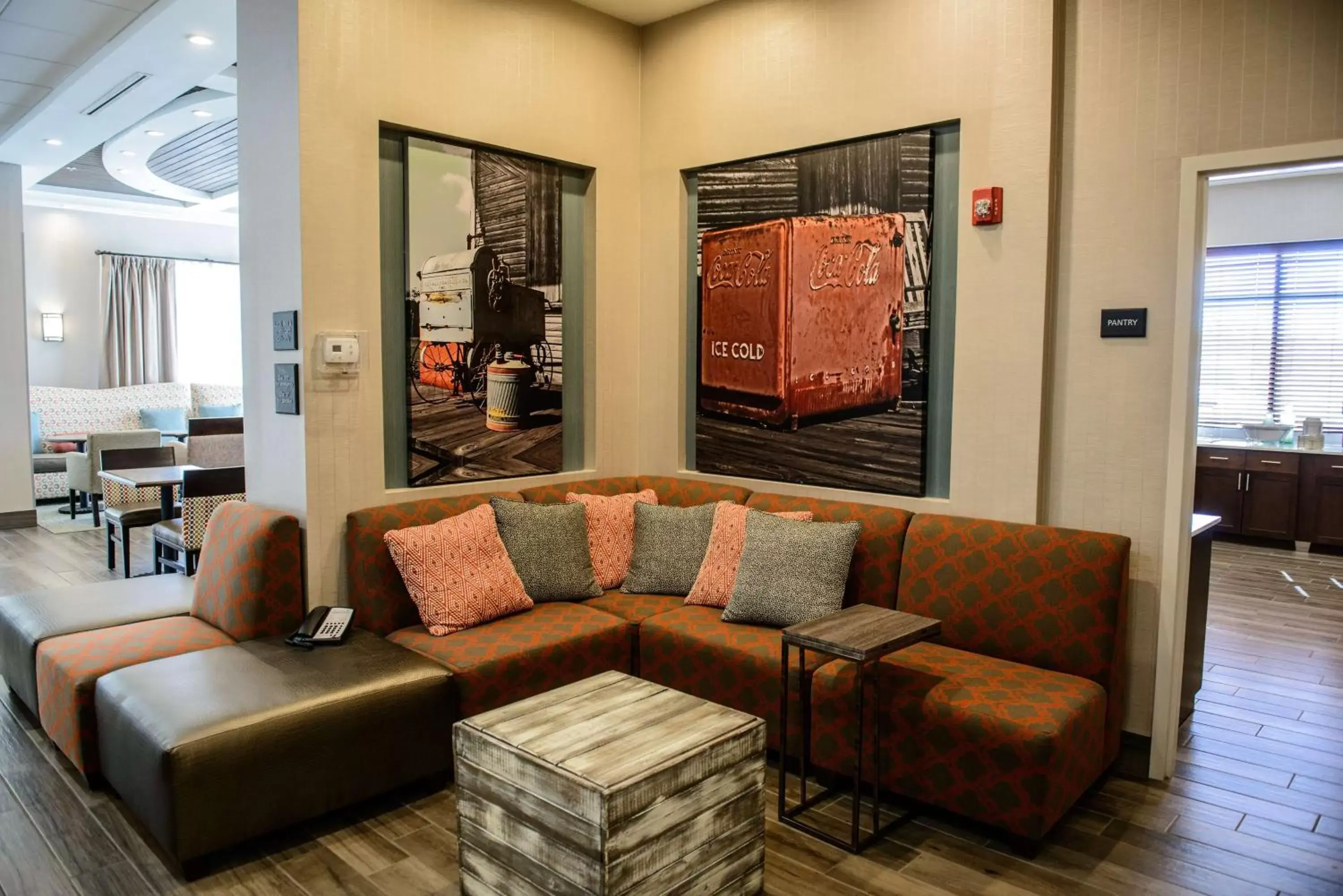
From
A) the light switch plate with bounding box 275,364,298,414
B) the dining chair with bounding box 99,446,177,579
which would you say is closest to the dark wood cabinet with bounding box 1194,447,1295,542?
the light switch plate with bounding box 275,364,298,414

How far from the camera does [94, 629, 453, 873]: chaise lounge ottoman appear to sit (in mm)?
2285

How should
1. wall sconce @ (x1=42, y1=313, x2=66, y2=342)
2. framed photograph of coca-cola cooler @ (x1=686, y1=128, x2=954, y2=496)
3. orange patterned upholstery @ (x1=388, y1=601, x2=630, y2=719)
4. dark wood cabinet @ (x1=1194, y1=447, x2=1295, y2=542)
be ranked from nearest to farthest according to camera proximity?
orange patterned upholstery @ (x1=388, y1=601, x2=630, y2=719) < framed photograph of coca-cola cooler @ (x1=686, y1=128, x2=954, y2=496) < dark wood cabinet @ (x1=1194, y1=447, x2=1295, y2=542) < wall sconce @ (x1=42, y1=313, x2=66, y2=342)

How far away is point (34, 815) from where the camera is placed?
260 cm

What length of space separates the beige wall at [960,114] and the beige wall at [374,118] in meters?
0.57

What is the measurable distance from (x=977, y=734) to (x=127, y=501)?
19.0ft

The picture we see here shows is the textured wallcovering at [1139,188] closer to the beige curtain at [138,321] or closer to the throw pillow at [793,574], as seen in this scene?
the throw pillow at [793,574]

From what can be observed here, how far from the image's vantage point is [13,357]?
282 inches

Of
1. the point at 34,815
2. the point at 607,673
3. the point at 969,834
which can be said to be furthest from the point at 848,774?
the point at 34,815

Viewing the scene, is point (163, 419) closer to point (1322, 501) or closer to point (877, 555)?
point (877, 555)

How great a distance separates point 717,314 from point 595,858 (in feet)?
8.95

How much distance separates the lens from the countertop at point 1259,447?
660 centimetres

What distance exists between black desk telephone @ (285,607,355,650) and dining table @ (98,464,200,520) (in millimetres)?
2514

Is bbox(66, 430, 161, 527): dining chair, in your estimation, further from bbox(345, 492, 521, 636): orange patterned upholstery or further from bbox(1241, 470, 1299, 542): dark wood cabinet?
bbox(1241, 470, 1299, 542): dark wood cabinet

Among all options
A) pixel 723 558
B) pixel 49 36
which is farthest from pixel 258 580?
pixel 49 36
